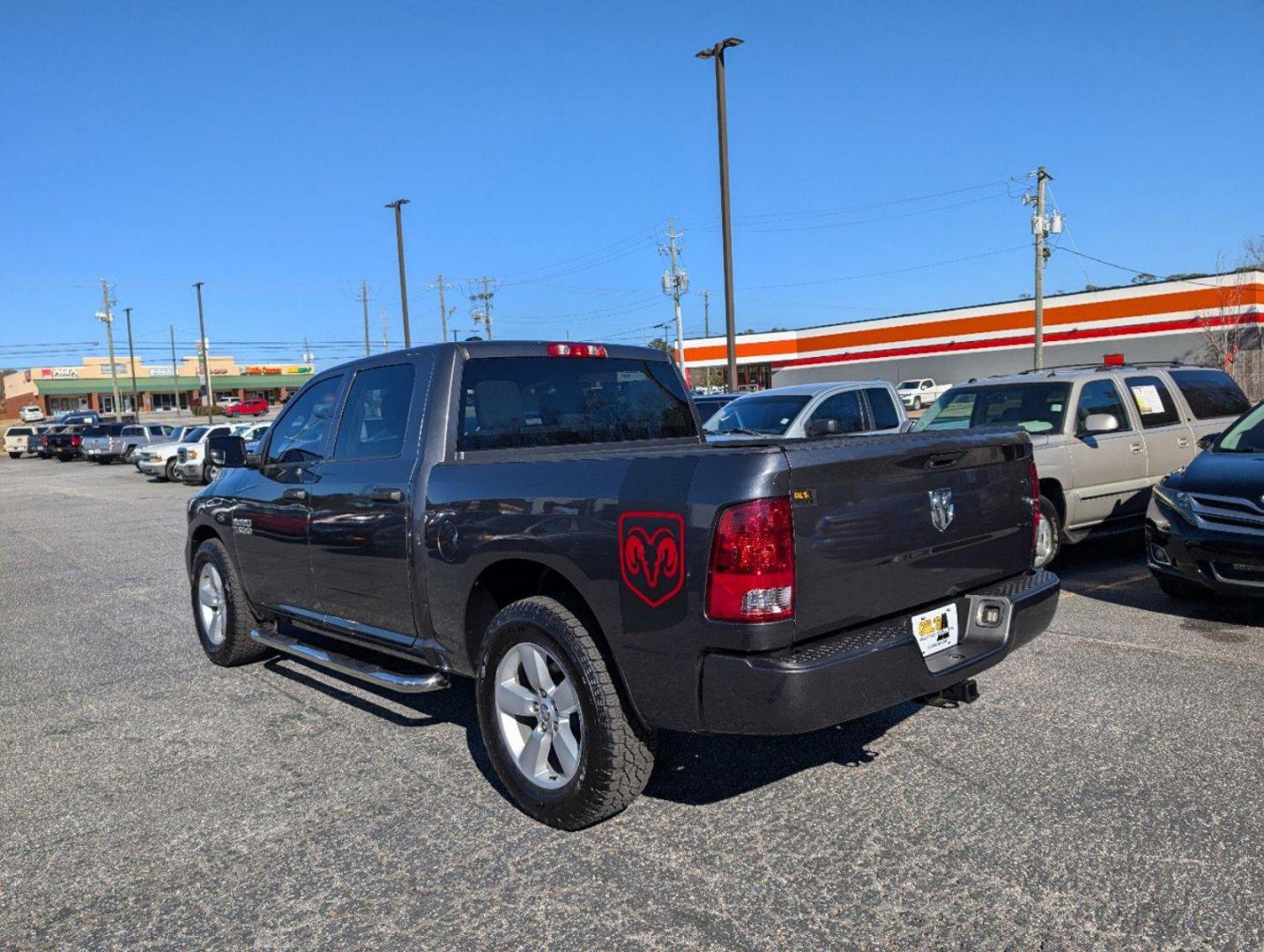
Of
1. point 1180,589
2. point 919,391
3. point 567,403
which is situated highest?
point 567,403

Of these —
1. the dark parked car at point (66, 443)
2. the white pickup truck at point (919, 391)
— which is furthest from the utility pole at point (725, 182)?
the dark parked car at point (66, 443)

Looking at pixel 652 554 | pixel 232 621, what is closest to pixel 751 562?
pixel 652 554

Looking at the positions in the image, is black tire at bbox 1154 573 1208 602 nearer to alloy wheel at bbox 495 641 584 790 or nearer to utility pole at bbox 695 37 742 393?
alloy wheel at bbox 495 641 584 790

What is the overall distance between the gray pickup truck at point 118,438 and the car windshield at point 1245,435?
132 ft

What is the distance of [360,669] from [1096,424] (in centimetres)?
621

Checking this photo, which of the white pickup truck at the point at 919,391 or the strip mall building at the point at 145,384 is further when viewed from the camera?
the strip mall building at the point at 145,384

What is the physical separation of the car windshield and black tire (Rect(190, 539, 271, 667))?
22.0ft

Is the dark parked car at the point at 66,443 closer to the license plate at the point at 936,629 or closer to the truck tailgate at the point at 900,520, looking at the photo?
the truck tailgate at the point at 900,520

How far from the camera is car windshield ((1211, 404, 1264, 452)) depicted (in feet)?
23.8

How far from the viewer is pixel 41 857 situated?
12.1 ft

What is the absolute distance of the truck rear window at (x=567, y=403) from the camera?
181 inches

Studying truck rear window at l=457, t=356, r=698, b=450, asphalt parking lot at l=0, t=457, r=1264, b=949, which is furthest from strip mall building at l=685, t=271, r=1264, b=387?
truck rear window at l=457, t=356, r=698, b=450

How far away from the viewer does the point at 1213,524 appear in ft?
21.3

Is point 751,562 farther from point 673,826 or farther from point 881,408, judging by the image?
point 881,408
